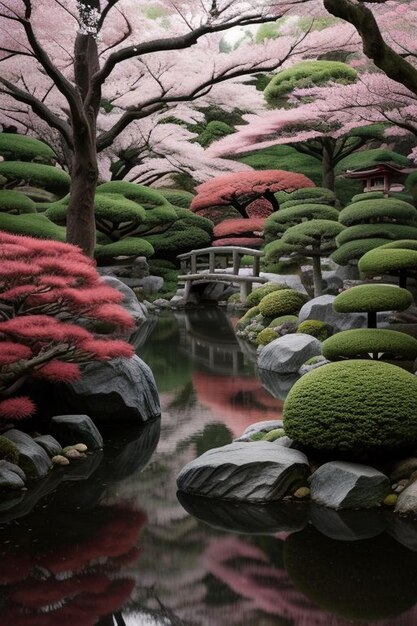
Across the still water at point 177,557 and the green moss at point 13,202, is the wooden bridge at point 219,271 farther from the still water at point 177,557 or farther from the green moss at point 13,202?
the still water at point 177,557

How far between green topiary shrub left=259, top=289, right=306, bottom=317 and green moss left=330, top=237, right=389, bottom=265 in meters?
1.82

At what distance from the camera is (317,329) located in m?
12.5

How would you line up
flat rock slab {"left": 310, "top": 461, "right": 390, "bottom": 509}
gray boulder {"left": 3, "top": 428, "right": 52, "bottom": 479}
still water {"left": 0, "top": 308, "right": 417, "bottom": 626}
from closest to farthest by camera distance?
still water {"left": 0, "top": 308, "right": 417, "bottom": 626} < flat rock slab {"left": 310, "top": 461, "right": 390, "bottom": 509} < gray boulder {"left": 3, "top": 428, "right": 52, "bottom": 479}

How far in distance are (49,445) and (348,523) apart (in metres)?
2.91

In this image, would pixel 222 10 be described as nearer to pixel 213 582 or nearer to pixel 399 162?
pixel 213 582

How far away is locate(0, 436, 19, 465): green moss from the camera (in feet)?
19.7

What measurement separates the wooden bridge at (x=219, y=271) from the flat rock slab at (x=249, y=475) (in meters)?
13.7

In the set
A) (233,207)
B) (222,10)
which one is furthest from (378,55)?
(233,207)

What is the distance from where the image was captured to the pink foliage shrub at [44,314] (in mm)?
6223

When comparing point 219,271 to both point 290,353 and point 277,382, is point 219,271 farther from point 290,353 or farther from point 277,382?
point 277,382

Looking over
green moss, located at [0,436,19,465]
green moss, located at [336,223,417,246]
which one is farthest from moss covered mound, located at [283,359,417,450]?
green moss, located at [336,223,417,246]

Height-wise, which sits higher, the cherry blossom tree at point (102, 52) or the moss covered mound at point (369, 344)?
the cherry blossom tree at point (102, 52)

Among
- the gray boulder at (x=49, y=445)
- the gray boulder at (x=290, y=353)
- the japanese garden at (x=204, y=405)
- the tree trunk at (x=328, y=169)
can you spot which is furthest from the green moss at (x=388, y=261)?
the tree trunk at (x=328, y=169)

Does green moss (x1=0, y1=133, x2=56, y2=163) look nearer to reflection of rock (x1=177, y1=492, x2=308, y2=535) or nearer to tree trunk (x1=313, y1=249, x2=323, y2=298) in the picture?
tree trunk (x1=313, y1=249, x2=323, y2=298)
